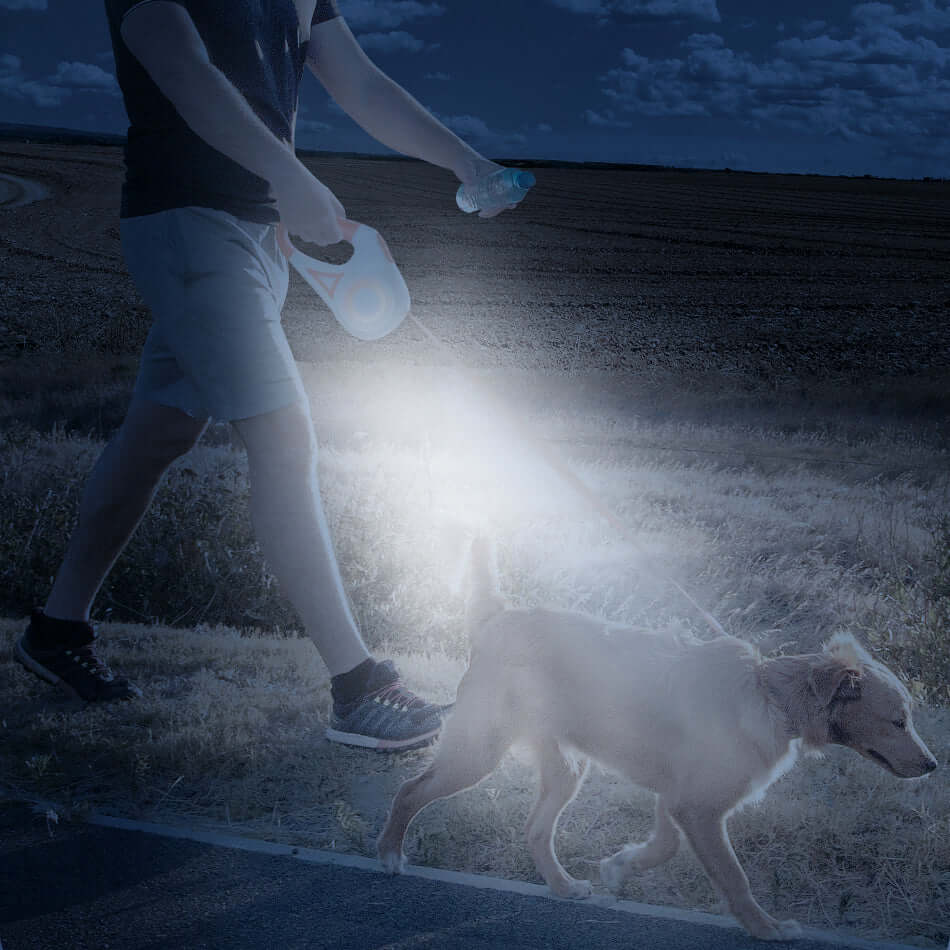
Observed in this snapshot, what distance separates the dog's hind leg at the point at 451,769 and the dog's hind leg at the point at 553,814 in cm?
11

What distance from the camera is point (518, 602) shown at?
201 cm

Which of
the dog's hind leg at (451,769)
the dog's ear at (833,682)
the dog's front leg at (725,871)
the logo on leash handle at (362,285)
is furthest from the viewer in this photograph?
the logo on leash handle at (362,285)

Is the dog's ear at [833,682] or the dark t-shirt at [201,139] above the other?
the dark t-shirt at [201,139]

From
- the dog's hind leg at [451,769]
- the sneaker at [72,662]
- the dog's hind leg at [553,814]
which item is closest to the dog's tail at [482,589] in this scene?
the dog's hind leg at [451,769]

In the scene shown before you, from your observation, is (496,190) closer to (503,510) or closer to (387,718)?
(503,510)

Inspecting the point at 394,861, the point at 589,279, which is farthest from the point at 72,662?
the point at 589,279

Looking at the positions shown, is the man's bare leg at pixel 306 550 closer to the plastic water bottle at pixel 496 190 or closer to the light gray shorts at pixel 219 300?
the light gray shorts at pixel 219 300

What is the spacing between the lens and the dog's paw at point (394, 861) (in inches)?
70.1

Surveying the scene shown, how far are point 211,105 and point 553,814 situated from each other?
1377mm

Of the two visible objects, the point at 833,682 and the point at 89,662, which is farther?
the point at 89,662

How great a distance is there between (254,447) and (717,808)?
108 centimetres

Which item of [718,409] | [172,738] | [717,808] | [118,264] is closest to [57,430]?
[118,264]

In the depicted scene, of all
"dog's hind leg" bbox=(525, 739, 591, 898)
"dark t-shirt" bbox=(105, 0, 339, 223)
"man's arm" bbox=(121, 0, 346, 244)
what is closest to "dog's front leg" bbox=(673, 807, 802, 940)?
"dog's hind leg" bbox=(525, 739, 591, 898)

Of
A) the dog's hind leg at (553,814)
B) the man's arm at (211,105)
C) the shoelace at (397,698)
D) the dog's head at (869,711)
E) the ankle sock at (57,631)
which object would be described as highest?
the man's arm at (211,105)
